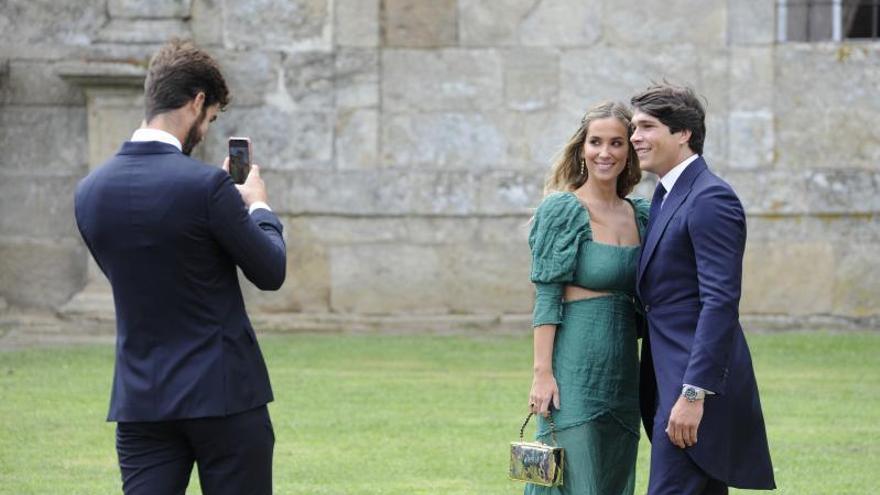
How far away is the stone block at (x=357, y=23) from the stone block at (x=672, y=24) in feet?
6.42

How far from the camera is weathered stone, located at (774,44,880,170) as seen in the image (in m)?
14.3

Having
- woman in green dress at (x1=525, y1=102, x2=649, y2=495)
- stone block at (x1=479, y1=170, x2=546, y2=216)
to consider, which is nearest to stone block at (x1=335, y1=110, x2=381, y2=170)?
stone block at (x1=479, y1=170, x2=546, y2=216)

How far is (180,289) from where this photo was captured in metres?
4.99

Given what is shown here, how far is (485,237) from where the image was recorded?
14469 millimetres

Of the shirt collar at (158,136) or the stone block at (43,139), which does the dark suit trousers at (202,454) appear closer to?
the shirt collar at (158,136)

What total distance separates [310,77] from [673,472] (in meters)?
9.14

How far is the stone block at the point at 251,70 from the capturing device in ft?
47.2

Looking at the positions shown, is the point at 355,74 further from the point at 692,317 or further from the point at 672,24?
the point at 692,317

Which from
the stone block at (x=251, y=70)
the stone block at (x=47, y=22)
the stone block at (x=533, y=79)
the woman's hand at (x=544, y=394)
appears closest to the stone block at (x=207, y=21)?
the stone block at (x=251, y=70)

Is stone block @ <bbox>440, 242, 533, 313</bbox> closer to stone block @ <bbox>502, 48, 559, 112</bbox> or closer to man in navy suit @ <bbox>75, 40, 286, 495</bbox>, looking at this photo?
stone block @ <bbox>502, 48, 559, 112</bbox>

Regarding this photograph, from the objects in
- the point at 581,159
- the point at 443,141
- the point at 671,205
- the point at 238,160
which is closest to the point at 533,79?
the point at 443,141

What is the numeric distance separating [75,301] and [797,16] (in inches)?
253

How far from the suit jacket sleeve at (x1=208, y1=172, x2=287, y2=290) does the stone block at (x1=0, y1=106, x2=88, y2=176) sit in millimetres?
9767

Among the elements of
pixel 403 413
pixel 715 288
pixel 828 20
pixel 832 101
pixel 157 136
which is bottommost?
pixel 403 413
